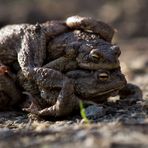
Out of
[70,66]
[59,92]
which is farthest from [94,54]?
[59,92]

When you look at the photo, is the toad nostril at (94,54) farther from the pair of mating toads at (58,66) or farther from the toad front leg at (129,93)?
the toad front leg at (129,93)

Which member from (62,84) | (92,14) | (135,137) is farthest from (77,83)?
(92,14)

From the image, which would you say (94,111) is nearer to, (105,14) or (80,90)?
(80,90)

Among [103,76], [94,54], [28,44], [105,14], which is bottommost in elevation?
[103,76]

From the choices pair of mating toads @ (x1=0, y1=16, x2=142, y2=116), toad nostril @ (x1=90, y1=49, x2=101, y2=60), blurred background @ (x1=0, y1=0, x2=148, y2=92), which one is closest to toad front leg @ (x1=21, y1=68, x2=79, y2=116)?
pair of mating toads @ (x1=0, y1=16, x2=142, y2=116)

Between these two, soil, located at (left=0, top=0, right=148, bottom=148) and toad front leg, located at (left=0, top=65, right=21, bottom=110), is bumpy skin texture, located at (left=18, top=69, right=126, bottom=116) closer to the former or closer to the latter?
soil, located at (left=0, top=0, right=148, bottom=148)

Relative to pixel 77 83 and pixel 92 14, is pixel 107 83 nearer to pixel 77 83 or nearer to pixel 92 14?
pixel 77 83
